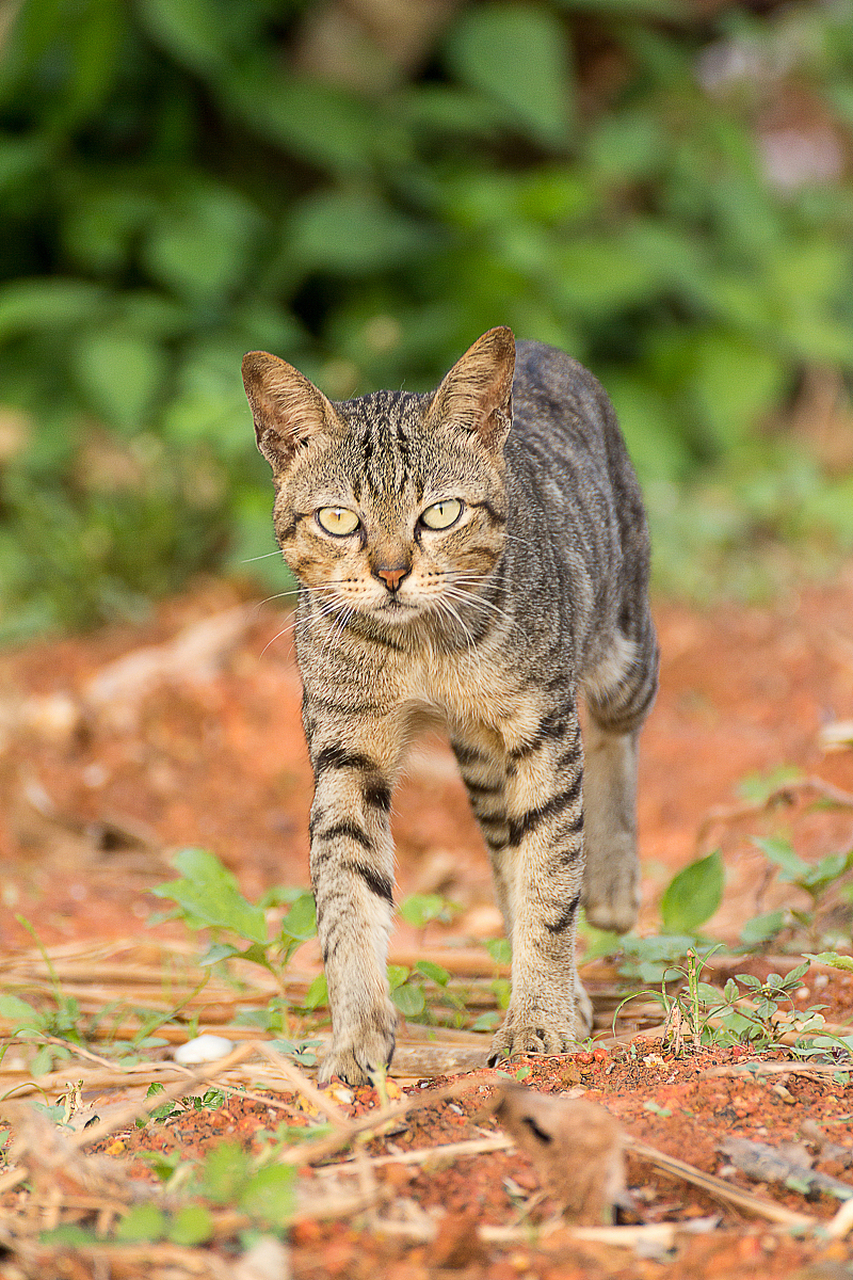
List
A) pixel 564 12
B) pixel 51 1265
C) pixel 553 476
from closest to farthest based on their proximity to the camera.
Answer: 1. pixel 51 1265
2. pixel 553 476
3. pixel 564 12

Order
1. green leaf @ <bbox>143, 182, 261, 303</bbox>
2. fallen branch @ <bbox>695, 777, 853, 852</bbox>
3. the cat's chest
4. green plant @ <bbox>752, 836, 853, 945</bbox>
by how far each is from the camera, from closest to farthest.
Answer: the cat's chest
green plant @ <bbox>752, 836, 853, 945</bbox>
fallen branch @ <bbox>695, 777, 853, 852</bbox>
green leaf @ <bbox>143, 182, 261, 303</bbox>

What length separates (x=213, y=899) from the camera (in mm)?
2979

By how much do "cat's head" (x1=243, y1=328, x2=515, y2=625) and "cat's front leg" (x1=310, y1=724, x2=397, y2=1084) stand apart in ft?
1.26

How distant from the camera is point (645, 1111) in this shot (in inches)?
82.4

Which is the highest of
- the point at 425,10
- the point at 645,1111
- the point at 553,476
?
the point at 425,10

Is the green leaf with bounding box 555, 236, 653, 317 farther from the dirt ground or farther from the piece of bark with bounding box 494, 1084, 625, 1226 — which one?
the piece of bark with bounding box 494, 1084, 625, 1226

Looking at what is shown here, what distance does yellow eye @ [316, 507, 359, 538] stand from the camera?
286 cm

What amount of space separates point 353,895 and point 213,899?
401mm

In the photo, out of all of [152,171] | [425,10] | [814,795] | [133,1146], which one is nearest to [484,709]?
[133,1146]

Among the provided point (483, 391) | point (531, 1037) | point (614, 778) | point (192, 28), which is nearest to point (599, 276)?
point (192, 28)

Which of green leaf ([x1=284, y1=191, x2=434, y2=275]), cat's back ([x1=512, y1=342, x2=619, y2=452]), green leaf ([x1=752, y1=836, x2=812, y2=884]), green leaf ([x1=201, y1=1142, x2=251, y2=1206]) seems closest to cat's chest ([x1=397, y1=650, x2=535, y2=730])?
green leaf ([x1=752, y1=836, x2=812, y2=884])

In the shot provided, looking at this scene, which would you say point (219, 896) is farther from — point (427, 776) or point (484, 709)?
point (427, 776)

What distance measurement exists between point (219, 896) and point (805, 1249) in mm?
1667

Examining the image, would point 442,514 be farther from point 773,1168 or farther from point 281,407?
point 773,1168
